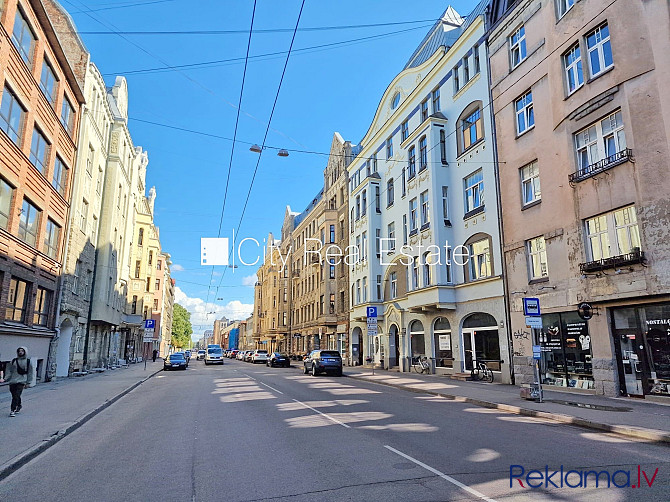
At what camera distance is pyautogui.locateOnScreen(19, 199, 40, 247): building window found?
1812 centimetres

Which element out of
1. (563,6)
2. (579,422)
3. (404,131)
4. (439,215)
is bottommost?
(579,422)

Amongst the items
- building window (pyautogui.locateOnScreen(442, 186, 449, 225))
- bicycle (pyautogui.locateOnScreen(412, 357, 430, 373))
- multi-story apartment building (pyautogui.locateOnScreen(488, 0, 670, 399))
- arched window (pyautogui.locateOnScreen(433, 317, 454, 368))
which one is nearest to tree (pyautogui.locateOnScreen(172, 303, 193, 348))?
bicycle (pyautogui.locateOnScreen(412, 357, 430, 373))

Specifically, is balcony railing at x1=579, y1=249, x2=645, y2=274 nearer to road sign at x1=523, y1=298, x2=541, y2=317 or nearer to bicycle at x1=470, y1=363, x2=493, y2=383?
road sign at x1=523, y1=298, x2=541, y2=317

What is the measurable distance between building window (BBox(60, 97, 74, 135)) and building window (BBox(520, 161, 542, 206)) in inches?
849

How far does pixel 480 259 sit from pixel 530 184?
4.82 metres

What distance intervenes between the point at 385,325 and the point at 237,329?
114m

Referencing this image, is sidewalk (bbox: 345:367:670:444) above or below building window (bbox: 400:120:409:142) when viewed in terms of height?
below

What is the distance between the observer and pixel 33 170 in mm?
18406

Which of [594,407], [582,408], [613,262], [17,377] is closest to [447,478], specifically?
[582,408]

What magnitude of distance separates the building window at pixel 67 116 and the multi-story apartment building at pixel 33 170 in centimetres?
5

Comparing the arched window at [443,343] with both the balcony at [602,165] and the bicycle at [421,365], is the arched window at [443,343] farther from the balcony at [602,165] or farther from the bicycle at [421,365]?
the balcony at [602,165]

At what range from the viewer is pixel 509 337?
802 inches

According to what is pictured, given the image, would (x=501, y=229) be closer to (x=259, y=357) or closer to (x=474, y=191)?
(x=474, y=191)

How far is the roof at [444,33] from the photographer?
26422mm
